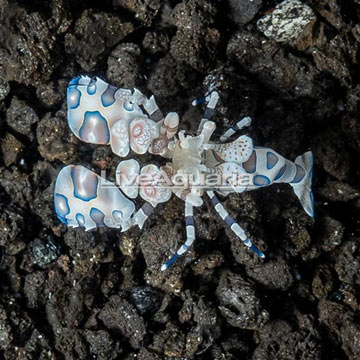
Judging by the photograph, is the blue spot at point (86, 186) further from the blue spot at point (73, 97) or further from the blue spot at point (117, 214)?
the blue spot at point (73, 97)

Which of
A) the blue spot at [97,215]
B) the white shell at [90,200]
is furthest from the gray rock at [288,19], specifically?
the blue spot at [97,215]

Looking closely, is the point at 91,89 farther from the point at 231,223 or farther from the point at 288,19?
the point at 288,19

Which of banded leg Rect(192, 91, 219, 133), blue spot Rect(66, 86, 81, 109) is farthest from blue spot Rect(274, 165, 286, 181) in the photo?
blue spot Rect(66, 86, 81, 109)

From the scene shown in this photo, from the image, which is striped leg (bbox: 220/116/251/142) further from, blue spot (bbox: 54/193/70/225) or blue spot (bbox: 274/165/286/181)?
blue spot (bbox: 54/193/70/225)

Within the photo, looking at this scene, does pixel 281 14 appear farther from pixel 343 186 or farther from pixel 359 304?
pixel 359 304

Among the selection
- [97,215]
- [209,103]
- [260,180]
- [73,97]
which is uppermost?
[209,103]

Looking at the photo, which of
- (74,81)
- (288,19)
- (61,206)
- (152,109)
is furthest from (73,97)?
(288,19)

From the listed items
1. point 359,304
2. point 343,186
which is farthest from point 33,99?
point 359,304
